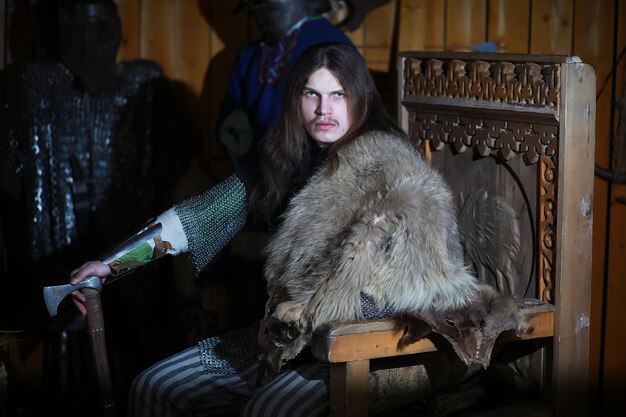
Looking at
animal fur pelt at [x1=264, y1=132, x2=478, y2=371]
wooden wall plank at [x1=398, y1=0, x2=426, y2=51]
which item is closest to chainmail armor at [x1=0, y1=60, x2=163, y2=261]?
wooden wall plank at [x1=398, y1=0, x2=426, y2=51]

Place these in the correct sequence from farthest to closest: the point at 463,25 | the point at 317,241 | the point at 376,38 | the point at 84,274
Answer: the point at 376,38, the point at 463,25, the point at 84,274, the point at 317,241

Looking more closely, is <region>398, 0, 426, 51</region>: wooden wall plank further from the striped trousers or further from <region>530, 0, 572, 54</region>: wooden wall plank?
the striped trousers

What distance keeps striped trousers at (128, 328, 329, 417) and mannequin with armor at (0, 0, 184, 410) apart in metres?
1.20

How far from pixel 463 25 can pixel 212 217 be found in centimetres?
149

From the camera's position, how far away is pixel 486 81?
255cm

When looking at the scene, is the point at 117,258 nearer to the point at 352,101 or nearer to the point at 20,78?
the point at 352,101

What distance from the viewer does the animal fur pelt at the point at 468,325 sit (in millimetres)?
2146

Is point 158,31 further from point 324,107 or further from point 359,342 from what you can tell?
point 359,342

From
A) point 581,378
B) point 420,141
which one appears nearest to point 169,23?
point 420,141

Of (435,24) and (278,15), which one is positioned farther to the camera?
(435,24)

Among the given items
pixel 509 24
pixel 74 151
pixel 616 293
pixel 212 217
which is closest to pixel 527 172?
pixel 212 217

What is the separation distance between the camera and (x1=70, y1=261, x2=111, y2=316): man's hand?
8.13 feet

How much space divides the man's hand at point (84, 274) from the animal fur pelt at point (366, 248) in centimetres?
47

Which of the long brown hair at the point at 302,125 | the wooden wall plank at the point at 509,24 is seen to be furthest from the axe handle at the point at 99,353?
the wooden wall plank at the point at 509,24
